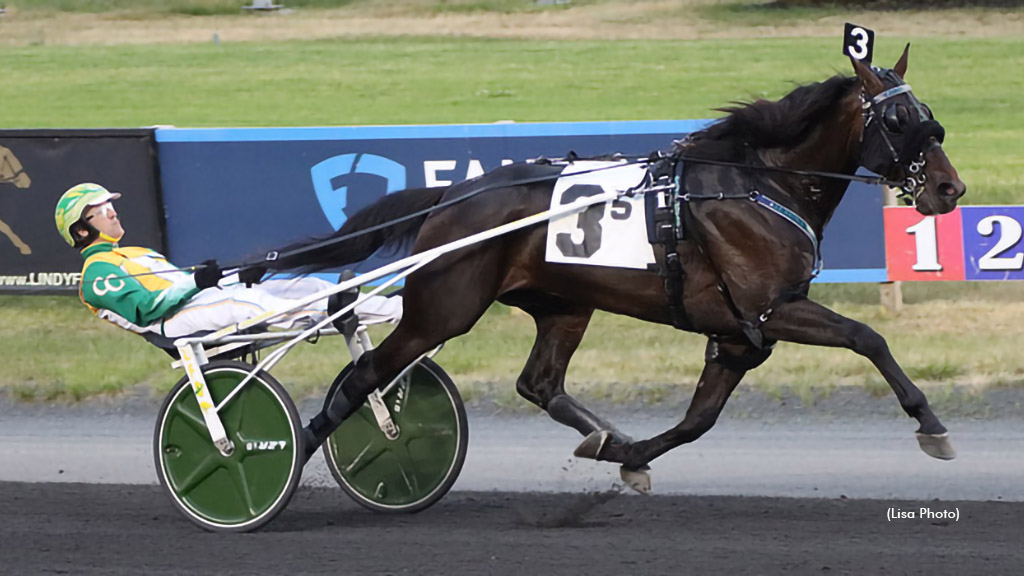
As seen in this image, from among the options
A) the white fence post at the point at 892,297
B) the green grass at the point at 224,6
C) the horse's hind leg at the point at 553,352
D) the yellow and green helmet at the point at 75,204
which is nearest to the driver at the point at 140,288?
the yellow and green helmet at the point at 75,204

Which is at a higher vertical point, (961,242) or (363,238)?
(363,238)

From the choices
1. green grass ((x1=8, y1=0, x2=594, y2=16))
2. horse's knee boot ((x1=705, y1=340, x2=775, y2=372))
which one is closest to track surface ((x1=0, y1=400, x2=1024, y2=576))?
horse's knee boot ((x1=705, y1=340, x2=775, y2=372))

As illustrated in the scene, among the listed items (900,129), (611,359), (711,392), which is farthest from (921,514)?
(611,359)

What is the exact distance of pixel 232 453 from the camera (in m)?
5.25

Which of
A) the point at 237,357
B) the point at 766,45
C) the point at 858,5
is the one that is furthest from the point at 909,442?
the point at 858,5

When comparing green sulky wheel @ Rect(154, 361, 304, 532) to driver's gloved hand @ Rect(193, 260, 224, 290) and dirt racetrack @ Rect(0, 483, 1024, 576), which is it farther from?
driver's gloved hand @ Rect(193, 260, 224, 290)

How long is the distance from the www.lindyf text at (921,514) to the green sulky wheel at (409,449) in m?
1.58

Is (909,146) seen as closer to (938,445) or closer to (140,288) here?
(938,445)

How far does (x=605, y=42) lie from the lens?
25781mm

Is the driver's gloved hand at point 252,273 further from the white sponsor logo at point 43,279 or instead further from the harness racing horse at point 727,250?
the white sponsor logo at point 43,279

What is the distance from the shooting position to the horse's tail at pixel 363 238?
18.2 ft

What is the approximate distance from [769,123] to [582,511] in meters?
1.57

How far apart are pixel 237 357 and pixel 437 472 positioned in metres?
0.88

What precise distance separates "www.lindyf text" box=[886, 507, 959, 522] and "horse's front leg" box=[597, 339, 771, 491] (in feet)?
2.35
